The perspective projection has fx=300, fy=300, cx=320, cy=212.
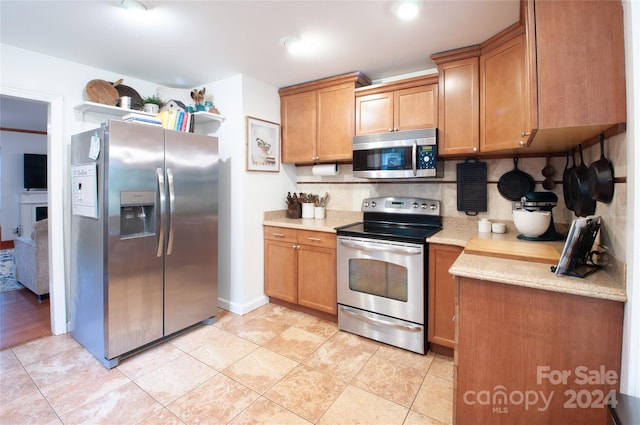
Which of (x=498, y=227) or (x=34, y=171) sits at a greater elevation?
(x=34, y=171)

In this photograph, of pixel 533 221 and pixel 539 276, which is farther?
pixel 533 221

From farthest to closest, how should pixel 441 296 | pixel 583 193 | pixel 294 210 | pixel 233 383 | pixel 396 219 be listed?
pixel 294 210 → pixel 396 219 → pixel 441 296 → pixel 233 383 → pixel 583 193

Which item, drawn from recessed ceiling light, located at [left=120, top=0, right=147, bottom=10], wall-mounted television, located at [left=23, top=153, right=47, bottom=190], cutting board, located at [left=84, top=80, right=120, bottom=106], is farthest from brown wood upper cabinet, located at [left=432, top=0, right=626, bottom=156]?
wall-mounted television, located at [left=23, top=153, right=47, bottom=190]

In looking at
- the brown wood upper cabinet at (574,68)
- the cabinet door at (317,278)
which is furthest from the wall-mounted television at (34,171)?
the brown wood upper cabinet at (574,68)

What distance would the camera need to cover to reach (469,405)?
1359 millimetres

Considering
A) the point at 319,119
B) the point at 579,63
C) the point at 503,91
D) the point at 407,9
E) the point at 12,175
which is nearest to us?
the point at 579,63

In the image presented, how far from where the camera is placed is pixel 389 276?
2389 mm

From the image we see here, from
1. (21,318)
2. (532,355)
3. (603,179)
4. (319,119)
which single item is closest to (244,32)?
(319,119)

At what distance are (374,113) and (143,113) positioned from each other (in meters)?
1.95

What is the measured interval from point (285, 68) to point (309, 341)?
2.41 meters

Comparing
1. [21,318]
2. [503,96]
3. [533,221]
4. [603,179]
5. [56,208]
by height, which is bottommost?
[21,318]

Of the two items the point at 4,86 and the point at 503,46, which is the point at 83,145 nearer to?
the point at 4,86

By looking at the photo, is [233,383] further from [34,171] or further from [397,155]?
[34,171]

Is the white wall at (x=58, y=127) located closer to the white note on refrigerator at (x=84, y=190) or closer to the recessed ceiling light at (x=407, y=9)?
the white note on refrigerator at (x=84, y=190)
